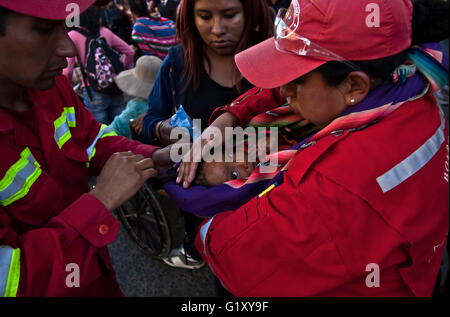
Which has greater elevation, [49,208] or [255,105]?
[255,105]

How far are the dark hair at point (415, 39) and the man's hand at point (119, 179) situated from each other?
718 millimetres

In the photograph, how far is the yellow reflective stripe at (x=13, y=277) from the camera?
40.3 inches

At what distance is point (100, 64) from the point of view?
3518mm

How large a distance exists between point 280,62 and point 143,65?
6.45 ft

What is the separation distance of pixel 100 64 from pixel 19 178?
2558mm

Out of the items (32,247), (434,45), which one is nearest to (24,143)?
(32,247)

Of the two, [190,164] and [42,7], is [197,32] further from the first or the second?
[42,7]

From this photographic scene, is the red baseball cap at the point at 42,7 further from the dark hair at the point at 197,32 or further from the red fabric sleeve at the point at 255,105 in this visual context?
the dark hair at the point at 197,32

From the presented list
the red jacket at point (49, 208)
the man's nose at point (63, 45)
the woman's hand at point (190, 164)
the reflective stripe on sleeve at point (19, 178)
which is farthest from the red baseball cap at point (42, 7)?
the woman's hand at point (190, 164)

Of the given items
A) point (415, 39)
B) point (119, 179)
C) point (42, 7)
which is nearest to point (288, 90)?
point (415, 39)

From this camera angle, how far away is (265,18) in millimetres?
2047

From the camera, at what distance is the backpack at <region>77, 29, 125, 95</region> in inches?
138

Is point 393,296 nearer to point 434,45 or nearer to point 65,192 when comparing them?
point 434,45
